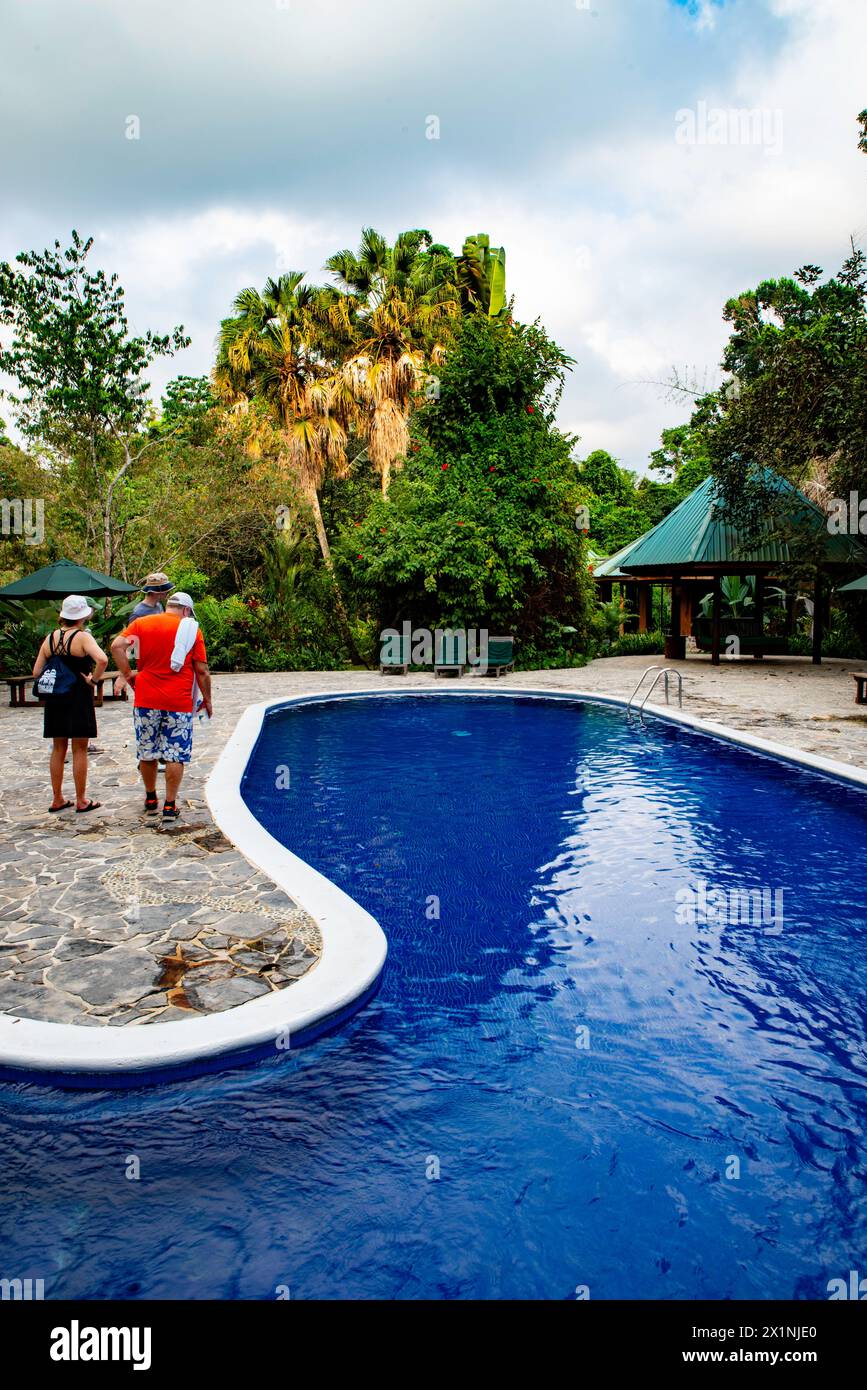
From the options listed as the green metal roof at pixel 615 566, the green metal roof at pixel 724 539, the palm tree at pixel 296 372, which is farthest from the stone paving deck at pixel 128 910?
the palm tree at pixel 296 372

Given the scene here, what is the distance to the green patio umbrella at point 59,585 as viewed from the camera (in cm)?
1289

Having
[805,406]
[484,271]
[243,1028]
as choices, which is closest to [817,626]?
[805,406]

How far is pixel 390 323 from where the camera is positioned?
29.1 meters

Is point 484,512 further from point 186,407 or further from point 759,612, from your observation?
point 759,612

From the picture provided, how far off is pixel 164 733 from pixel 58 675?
1.04 metres

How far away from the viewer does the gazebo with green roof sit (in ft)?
67.6

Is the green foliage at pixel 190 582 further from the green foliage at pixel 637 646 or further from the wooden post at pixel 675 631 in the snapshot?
the wooden post at pixel 675 631

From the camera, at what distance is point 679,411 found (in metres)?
24.6

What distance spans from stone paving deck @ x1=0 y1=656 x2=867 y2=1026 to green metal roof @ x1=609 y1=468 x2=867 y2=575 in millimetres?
12348

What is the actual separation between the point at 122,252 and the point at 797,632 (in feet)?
84.8

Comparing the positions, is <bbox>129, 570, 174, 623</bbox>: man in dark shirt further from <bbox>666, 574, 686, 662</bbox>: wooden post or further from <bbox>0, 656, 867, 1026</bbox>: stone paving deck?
<bbox>666, 574, 686, 662</bbox>: wooden post

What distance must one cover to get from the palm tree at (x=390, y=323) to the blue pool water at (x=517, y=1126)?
24.5 m
